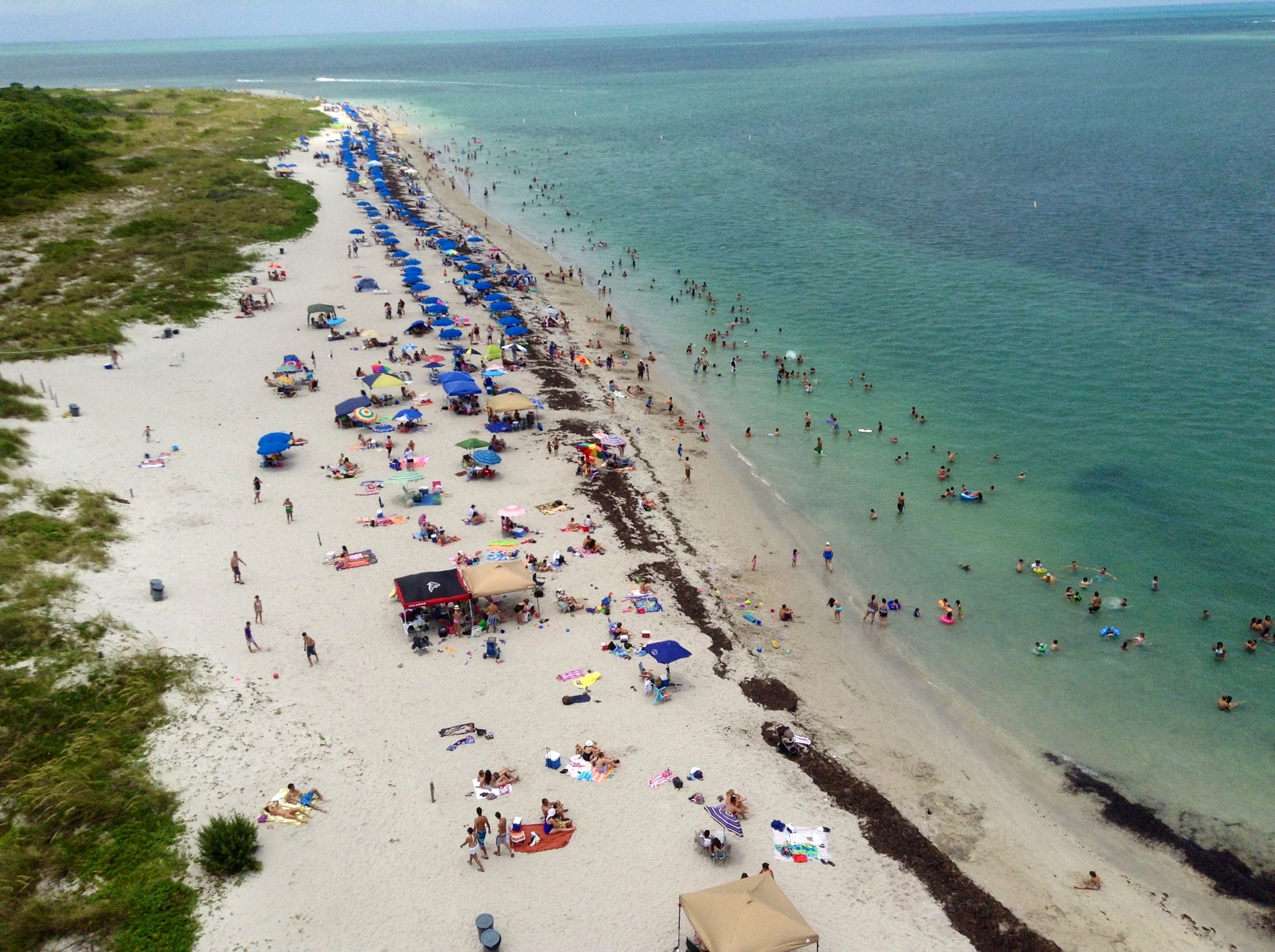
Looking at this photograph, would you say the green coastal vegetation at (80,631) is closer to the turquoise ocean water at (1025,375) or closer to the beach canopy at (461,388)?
the beach canopy at (461,388)

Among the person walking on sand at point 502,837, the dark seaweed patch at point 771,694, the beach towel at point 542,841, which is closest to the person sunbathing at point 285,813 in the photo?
the person walking on sand at point 502,837

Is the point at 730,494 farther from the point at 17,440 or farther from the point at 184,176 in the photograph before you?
the point at 184,176

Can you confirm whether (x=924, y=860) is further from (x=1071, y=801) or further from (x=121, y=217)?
(x=121, y=217)

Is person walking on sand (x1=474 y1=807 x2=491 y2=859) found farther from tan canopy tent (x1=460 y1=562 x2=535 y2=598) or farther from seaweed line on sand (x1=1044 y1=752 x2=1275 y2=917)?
seaweed line on sand (x1=1044 y1=752 x2=1275 y2=917)

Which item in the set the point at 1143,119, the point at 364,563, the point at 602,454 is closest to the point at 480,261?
the point at 602,454

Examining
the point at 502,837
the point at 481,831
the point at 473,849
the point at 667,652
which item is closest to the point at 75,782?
the point at 473,849
